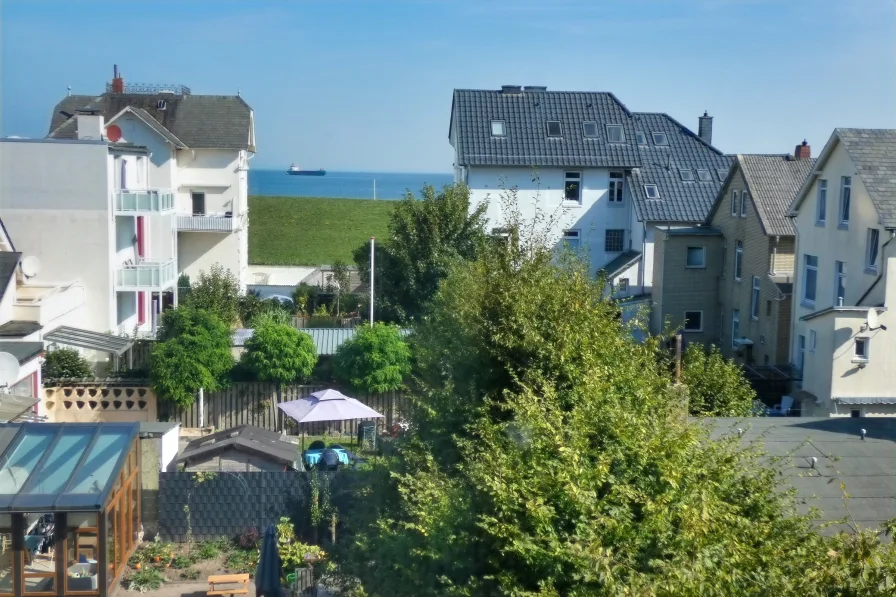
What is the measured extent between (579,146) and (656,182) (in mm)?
2792

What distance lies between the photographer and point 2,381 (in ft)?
44.0

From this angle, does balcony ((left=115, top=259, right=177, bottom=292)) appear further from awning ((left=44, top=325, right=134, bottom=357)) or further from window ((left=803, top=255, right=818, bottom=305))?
window ((left=803, top=255, right=818, bottom=305))

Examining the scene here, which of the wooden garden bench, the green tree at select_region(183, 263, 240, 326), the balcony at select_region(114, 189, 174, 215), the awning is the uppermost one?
the balcony at select_region(114, 189, 174, 215)

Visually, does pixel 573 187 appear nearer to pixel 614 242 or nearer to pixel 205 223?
pixel 614 242

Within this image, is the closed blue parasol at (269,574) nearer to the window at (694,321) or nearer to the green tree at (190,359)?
the green tree at (190,359)

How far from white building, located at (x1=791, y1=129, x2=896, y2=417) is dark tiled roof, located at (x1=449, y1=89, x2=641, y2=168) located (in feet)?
33.0

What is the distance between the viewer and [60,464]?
9805 mm

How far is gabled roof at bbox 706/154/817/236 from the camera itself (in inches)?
855

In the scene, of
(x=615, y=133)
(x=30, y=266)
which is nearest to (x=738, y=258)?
(x=615, y=133)

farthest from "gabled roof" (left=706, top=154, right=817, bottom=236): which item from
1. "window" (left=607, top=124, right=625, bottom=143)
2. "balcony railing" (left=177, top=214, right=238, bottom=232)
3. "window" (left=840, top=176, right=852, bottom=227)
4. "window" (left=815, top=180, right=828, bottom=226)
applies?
"balcony railing" (left=177, top=214, right=238, bottom=232)

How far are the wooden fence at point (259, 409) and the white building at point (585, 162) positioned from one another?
1314cm

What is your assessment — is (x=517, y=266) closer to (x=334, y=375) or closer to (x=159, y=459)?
(x=159, y=459)

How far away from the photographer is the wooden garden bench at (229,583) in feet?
33.2

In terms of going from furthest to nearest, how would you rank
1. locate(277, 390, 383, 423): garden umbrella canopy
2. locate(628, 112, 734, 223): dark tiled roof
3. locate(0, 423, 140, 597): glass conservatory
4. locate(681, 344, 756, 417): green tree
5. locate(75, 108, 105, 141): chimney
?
locate(628, 112, 734, 223): dark tiled roof, locate(75, 108, 105, 141): chimney, locate(277, 390, 383, 423): garden umbrella canopy, locate(681, 344, 756, 417): green tree, locate(0, 423, 140, 597): glass conservatory
